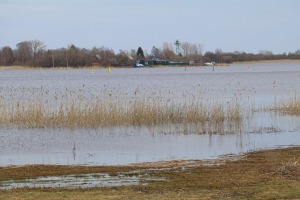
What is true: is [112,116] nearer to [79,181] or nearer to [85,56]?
[79,181]

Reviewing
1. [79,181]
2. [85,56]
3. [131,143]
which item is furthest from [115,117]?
[85,56]

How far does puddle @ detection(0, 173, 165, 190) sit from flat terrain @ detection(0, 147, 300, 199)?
0.43 meters

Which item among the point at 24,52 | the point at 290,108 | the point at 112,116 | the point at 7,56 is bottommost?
the point at 290,108

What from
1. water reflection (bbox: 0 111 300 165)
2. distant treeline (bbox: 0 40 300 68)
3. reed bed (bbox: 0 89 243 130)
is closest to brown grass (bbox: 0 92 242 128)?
reed bed (bbox: 0 89 243 130)

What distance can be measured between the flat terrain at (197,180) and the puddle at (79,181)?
0.43 meters

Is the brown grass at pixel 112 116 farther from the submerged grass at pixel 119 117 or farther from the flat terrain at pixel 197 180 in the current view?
the flat terrain at pixel 197 180

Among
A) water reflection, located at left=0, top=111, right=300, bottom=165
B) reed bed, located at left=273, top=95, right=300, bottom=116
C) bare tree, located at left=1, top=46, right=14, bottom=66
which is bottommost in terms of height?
water reflection, located at left=0, top=111, right=300, bottom=165

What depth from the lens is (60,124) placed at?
22.3m

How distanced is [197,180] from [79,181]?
88.5 inches

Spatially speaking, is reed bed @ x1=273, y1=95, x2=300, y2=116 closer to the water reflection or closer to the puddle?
the water reflection

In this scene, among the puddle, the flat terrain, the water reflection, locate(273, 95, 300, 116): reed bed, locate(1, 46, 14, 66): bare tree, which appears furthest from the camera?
locate(1, 46, 14, 66): bare tree

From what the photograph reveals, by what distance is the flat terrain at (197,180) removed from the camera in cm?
920

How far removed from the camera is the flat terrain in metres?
9.20

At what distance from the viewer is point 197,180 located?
35.2ft
